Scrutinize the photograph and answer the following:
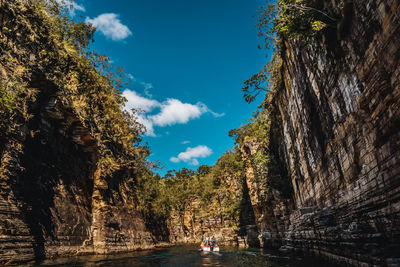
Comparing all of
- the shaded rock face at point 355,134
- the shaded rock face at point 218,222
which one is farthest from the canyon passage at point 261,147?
the shaded rock face at point 218,222

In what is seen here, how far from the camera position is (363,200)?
749cm

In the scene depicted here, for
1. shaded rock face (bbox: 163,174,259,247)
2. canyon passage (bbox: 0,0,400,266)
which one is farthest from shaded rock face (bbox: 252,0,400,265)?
shaded rock face (bbox: 163,174,259,247)

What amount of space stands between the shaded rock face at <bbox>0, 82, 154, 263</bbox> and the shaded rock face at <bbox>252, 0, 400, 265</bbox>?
50.2ft

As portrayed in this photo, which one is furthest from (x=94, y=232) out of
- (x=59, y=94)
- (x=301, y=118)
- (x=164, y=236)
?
(x=164, y=236)

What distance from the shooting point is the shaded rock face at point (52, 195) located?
12.7 meters

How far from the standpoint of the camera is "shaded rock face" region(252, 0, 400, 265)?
5.96 m

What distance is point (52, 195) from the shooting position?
17.6m

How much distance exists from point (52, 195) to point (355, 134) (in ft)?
64.2

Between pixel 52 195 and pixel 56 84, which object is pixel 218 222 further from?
pixel 56 84

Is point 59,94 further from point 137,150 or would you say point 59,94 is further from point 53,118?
point 137,150

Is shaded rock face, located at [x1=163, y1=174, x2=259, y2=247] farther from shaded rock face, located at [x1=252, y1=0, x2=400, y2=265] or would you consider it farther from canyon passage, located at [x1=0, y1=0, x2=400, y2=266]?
shaded rock face, located at [x1=252, y1=0, x2=400, y2=265]

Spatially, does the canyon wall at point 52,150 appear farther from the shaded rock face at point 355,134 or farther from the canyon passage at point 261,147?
the shaded rock face at point 355,134

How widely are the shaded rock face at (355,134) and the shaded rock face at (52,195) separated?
1531cm

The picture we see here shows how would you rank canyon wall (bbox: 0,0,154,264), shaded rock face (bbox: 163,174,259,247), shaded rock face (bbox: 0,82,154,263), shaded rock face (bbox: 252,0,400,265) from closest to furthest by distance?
1. shaded rock face (bbox: 252,0,400,265)
2. shaded rock face (bbox: 0,82,154,263)
3. canyon wall (bbox: 0,0,154,264)
4. shaded rock face (bbox: 163,174,259,247)
